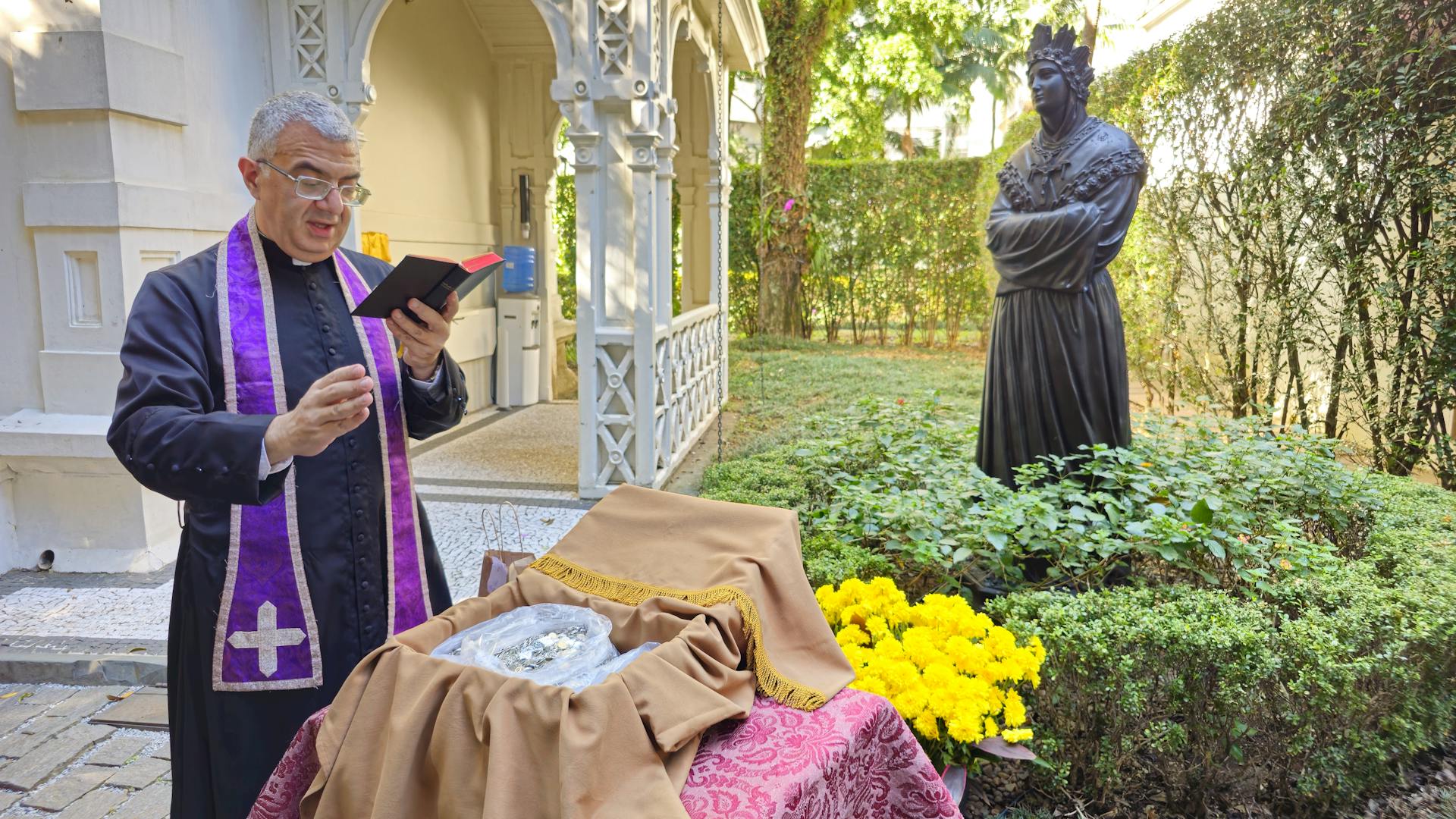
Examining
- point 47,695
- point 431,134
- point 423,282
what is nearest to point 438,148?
point 431,134

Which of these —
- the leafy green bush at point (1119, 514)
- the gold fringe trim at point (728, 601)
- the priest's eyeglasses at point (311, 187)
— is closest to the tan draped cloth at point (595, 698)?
the gold fringe trim at point (728, 601)

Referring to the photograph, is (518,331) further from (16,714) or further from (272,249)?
(272,249)

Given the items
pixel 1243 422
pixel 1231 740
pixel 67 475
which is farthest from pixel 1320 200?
pixel 67 475

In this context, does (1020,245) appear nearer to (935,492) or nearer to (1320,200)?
(935,492)

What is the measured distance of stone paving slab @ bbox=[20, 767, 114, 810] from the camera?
2824 millimetres

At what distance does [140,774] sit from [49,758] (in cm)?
38

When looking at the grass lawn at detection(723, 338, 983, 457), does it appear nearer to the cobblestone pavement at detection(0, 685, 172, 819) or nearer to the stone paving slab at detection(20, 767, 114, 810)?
the cobblestone pavement at detection(0, 685, 172, 819)

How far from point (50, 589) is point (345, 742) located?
421cm

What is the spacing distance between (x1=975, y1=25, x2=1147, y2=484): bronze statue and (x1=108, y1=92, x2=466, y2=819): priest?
2.63 meters

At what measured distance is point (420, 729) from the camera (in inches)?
48.3

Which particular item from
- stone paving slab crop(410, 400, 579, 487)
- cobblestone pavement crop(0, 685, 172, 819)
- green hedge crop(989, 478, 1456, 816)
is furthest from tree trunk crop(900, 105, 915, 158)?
cobblestone pavement crop(0, 685, 172, 819)

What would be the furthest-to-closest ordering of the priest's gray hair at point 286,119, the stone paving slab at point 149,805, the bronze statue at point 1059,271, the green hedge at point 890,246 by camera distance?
1. the green hedge at point 890,246
2. the bronze statue at point 1059,271
3. the stone paving slab at point 149,805
4. the priest's gray hair at point 286,119

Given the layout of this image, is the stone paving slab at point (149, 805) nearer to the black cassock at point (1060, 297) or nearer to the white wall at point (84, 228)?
the white wall at point (84, 228)

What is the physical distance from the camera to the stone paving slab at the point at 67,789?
2824 millimetres
